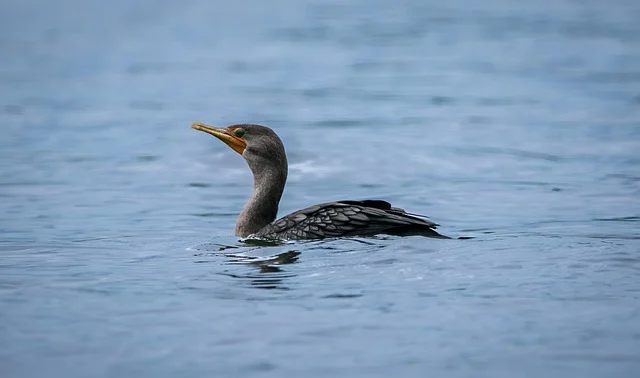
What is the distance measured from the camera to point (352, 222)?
12.0 metres

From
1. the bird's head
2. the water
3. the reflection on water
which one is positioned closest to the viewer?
the water

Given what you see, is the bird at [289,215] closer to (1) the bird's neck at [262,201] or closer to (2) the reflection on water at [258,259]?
(1) the bird's neck at [262,201]

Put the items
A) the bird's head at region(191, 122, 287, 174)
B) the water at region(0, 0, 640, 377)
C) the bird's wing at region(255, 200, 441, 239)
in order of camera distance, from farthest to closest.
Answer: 1. the bird's head at region(191, 122, 287, 174)
2. the bird's wing at region(255, 200, 441, 239)
3. the water at region(0, 0, 640, 377)

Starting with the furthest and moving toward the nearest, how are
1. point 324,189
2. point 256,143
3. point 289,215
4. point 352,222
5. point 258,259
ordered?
point 324,189 < point 256,143 < point 289,215 < point 352,222 < point 258,259

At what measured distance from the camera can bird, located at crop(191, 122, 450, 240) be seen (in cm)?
1198

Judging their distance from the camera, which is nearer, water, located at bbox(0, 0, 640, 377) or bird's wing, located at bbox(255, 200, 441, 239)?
water, located at bbox(0, 0, 640, 377)

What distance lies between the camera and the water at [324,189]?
30.0ft

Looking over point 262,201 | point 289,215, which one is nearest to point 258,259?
point 289,215

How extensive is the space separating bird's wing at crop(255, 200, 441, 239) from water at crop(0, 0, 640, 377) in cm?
13

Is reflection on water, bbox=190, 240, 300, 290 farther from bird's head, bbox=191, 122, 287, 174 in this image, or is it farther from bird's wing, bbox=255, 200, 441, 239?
bird's head, bbox=191, 122, 287, 174

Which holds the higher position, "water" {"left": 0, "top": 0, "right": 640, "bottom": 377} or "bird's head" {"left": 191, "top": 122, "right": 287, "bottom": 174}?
"bird's head" {"left": 191, "top": 122, "right": 287, "bottom": 174}

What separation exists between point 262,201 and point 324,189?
3.77 metres

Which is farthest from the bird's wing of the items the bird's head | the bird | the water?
the bird's head

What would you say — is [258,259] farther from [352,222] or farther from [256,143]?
[256,143]
